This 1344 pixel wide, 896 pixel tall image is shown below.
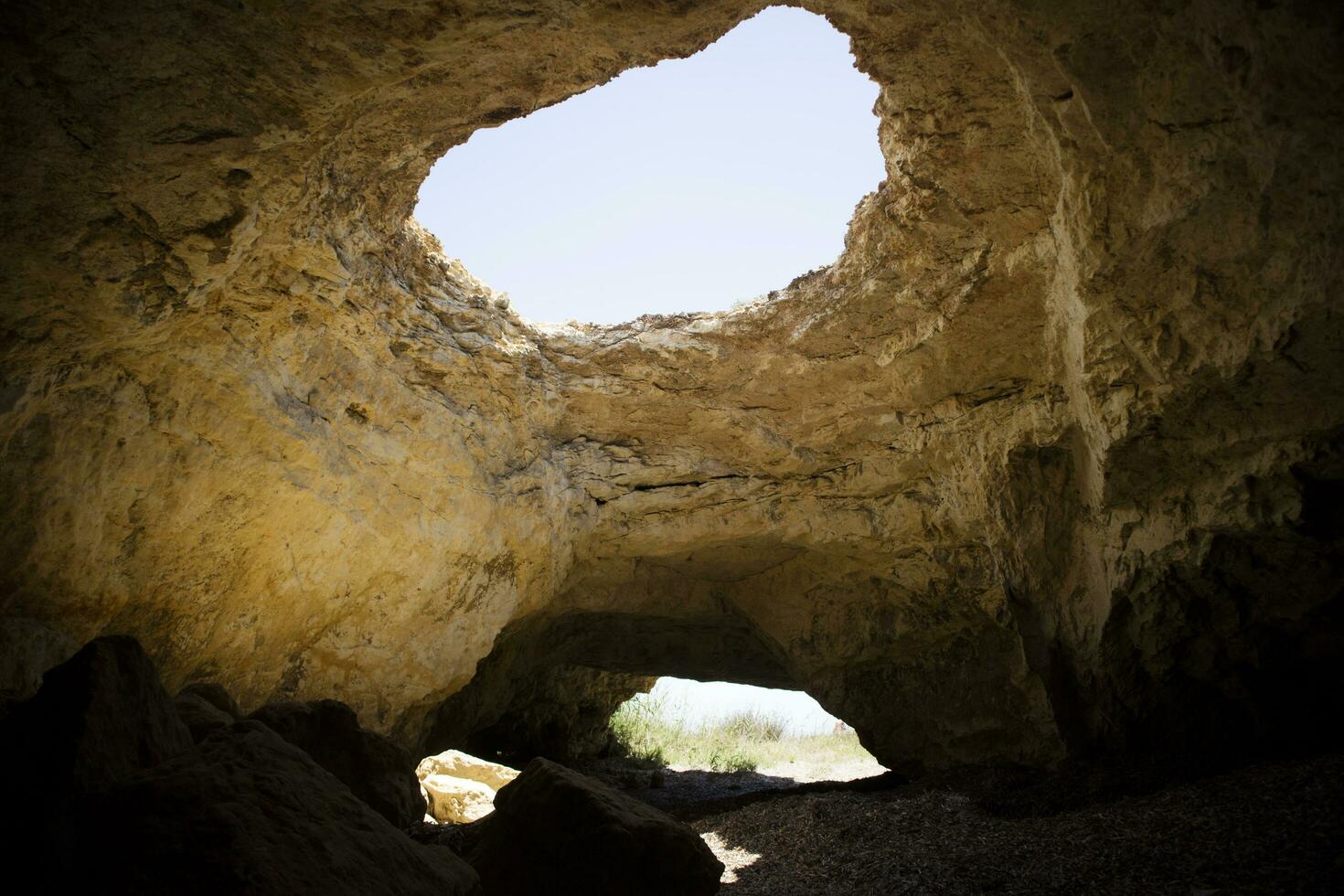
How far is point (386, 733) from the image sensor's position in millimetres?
5668

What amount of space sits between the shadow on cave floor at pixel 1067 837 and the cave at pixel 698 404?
0.10 metres

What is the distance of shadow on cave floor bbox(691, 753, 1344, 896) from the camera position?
3.12 metres

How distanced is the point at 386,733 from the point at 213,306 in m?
3.15

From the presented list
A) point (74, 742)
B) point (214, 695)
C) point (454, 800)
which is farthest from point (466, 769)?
point (74, 742)

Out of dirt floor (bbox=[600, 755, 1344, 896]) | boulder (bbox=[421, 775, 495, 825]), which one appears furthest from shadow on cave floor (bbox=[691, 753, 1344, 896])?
boulder (bbox=[421, 775, 495, 825])

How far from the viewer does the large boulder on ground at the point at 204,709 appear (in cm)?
348

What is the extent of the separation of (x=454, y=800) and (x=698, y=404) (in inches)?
152

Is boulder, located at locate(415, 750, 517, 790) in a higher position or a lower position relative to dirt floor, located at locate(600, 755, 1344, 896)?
lower

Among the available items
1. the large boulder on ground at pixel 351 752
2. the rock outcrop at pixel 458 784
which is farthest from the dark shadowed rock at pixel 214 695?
the rock outcrop at pixel 458 784

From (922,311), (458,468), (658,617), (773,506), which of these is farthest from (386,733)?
(922,311)

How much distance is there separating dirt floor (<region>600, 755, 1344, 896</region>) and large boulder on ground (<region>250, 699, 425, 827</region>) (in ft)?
5.72

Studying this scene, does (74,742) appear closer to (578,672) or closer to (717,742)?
(578,672)

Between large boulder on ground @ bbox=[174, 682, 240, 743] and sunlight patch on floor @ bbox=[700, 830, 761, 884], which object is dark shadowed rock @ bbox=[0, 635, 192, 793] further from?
sunlight patch on floor @ bbox=[700, 830, 761, 884]

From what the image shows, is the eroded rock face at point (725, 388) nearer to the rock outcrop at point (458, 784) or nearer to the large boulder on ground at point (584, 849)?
the rock outcrop at point (458, 784)
